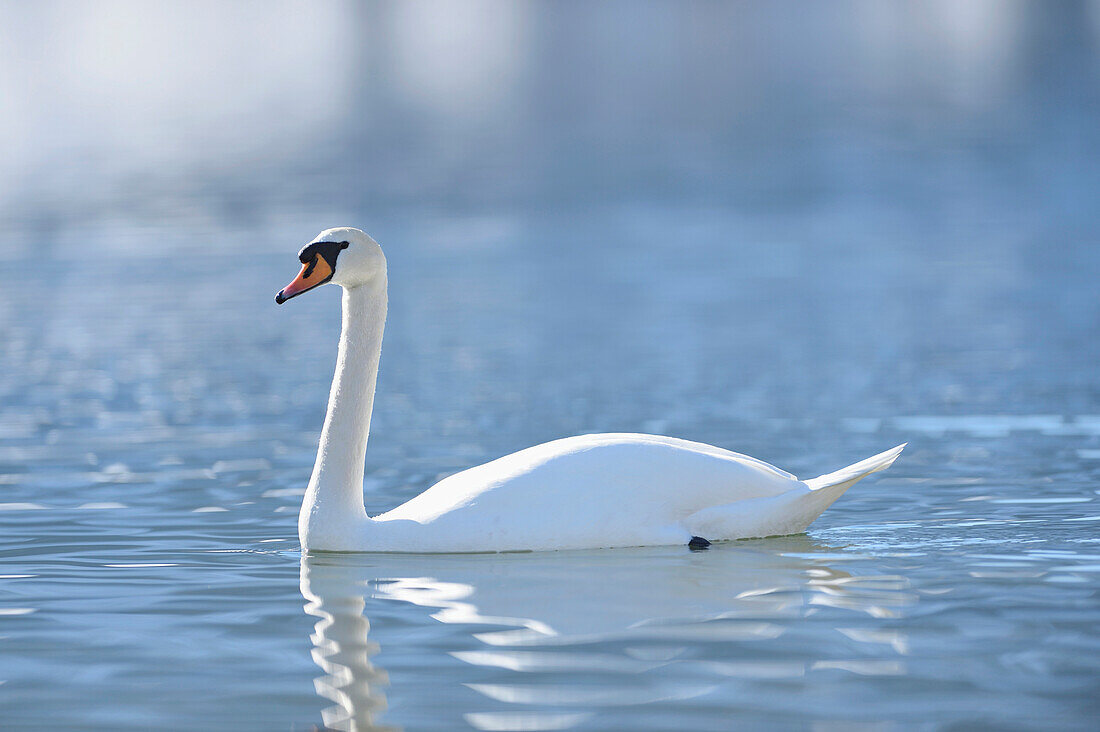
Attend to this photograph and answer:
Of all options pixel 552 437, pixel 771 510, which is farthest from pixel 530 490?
pixel 552 437

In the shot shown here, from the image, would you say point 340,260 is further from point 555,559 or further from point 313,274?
point 555,559

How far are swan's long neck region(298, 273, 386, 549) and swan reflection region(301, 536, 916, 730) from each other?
0.16m

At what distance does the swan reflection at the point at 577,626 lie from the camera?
559 centimetres

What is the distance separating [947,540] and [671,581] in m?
1.59

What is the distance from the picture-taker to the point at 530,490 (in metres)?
7.95

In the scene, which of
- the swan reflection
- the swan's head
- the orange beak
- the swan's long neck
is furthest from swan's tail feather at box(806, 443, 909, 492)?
the orange beak

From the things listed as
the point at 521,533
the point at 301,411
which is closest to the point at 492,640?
the point at 521,533

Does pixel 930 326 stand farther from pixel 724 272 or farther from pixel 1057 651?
pixel 1057 651

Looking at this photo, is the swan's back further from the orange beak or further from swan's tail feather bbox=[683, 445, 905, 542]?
the orange beak

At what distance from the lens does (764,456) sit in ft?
39.1

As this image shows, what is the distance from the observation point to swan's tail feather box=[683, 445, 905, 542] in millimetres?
8227

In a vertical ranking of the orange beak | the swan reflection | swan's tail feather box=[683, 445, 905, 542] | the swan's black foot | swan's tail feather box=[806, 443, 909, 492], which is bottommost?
the swan reflection

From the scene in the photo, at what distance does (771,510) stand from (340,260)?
2.24 m

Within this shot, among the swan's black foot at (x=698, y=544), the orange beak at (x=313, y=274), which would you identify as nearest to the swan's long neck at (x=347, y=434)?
the orange beak at (x=313, y=274)
